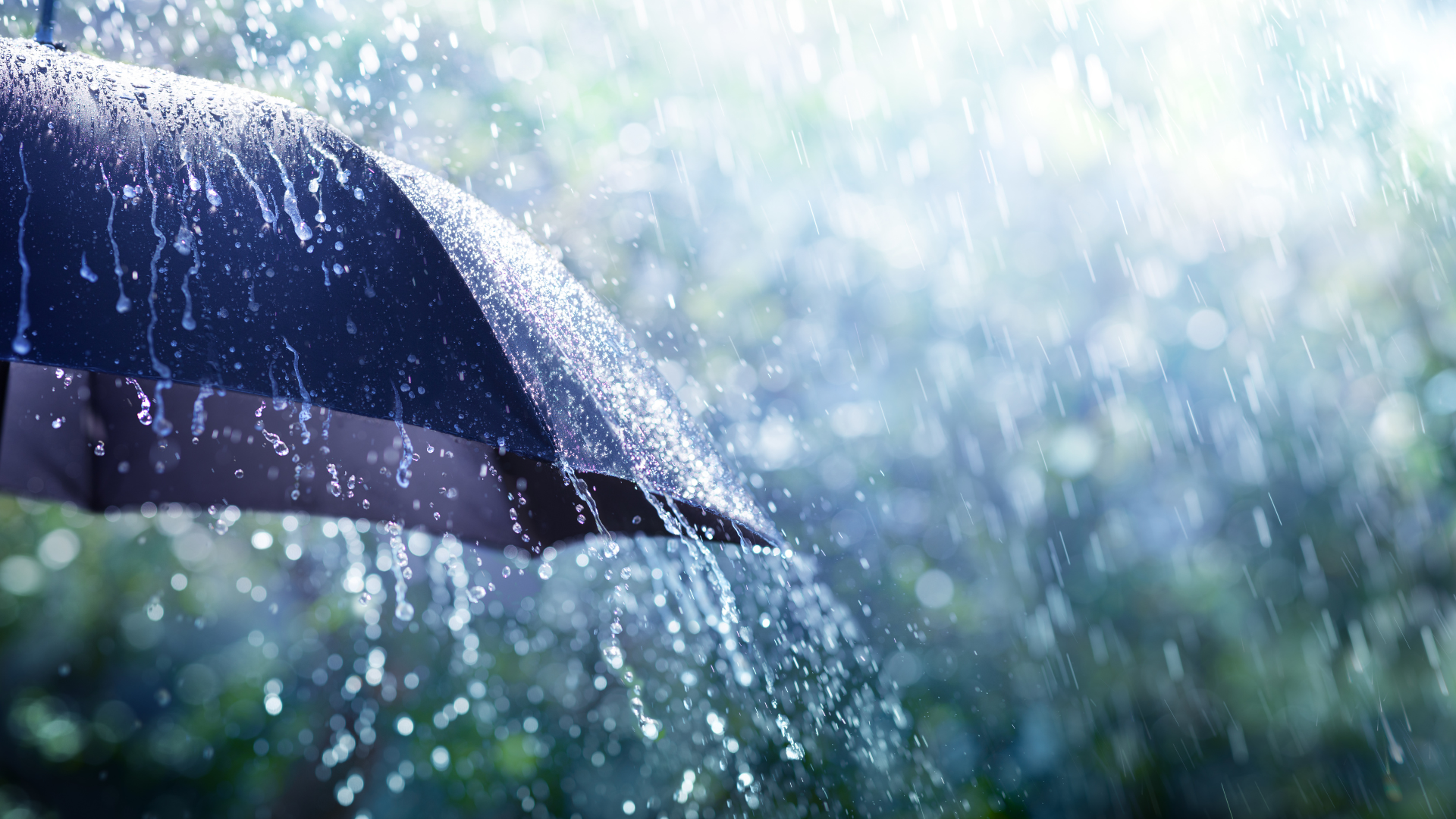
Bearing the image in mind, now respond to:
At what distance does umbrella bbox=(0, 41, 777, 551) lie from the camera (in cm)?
95

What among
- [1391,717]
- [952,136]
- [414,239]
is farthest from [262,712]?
[1391,717]

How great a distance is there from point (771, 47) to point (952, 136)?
1549mm

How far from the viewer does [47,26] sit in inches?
54.1

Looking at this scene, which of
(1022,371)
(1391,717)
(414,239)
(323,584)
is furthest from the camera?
(1022,371)

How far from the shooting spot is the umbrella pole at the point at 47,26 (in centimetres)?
133

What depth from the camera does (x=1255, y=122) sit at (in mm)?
6285

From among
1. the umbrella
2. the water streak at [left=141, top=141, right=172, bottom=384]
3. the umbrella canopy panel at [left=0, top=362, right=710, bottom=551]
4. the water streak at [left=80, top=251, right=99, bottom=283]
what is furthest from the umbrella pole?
the umbrella canopy panel at [left=0, top=362, right=710, bottom=551]

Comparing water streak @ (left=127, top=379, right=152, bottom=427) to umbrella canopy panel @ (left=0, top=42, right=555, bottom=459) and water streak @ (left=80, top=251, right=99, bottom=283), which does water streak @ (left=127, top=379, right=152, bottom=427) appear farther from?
water streak @ (left=80, top=251, right=99, bottom=283)

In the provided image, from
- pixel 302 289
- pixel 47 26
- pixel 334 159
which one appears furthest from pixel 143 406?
pixel 302 289

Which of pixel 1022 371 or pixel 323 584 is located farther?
pixel 1022 371

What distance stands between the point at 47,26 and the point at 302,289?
76 centimetres

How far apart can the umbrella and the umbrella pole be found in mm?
127

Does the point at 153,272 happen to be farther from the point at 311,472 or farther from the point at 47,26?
the point at 311,472

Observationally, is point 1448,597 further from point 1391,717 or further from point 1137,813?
point 1137,813
